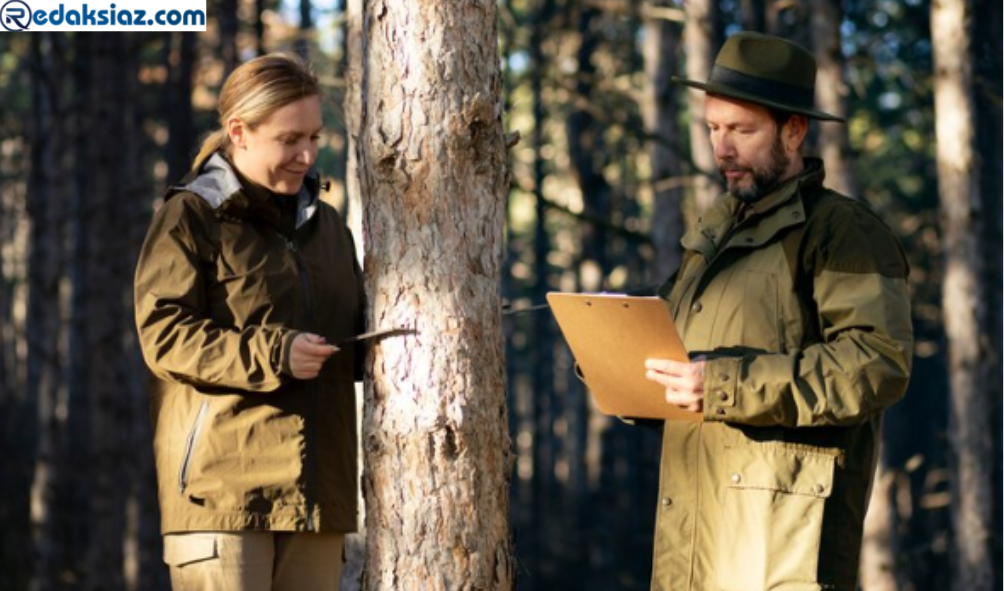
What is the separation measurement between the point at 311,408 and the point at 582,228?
61.3 ft

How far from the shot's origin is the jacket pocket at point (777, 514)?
3.96 m

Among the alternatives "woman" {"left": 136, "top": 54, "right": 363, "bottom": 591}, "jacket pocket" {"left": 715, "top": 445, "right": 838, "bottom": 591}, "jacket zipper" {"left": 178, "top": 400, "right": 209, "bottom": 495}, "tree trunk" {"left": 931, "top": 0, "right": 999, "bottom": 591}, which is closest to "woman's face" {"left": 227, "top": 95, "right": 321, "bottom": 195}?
Answer: "woman" {"left": 136, "top": 54, "right": 363, "bottom": 591}

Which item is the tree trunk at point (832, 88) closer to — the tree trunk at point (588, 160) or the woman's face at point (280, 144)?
the woman's face at point (280, 144)

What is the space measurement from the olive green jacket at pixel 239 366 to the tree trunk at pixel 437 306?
194 mm

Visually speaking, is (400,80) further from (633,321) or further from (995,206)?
(995,206)

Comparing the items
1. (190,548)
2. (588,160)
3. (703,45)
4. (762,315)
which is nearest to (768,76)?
(762,315)

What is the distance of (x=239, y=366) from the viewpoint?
418 cm

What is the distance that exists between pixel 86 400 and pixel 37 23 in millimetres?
7895

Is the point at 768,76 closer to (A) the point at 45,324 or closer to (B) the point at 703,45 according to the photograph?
(B) the point at 703,45

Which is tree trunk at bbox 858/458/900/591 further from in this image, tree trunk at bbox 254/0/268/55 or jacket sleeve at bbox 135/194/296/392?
jacket sleeve at bbox 135/194/296/392

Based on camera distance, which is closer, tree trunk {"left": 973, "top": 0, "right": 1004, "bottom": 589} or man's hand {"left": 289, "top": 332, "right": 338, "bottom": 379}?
man's hand {"left": 289, "top": 332, "right": 338, "bottom": 379}

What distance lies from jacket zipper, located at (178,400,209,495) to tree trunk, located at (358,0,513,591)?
463 millimetres

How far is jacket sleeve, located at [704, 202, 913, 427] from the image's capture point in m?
3.87

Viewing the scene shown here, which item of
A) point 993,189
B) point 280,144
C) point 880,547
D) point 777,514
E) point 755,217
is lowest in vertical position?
point 880,547
